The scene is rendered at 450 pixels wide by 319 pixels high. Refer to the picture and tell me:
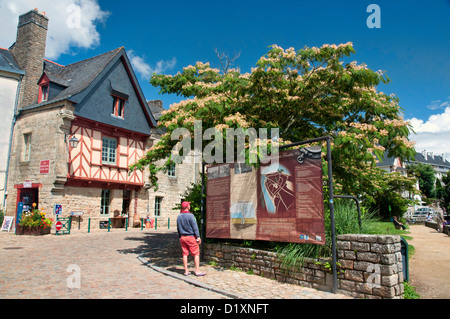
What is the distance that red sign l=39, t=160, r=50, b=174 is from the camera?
17.4 m

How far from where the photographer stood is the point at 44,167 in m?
17.5

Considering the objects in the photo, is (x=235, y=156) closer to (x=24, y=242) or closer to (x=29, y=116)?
(x=24, y=242)

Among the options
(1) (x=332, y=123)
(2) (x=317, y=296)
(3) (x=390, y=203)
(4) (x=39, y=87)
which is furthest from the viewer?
(3) (x=390, y=203)

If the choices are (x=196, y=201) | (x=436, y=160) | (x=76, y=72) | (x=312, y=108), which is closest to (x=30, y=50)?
(x=76, y=72)

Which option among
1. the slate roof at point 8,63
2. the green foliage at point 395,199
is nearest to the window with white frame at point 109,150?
the slate roof at point 8,63

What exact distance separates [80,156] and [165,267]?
12.6 metres

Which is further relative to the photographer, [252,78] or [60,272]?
[252,78]

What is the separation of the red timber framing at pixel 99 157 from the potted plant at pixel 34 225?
2.53m

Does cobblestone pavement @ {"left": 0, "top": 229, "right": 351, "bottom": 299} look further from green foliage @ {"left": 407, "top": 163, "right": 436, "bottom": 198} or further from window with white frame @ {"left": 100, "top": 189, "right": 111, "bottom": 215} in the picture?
green foliage @ {"left": 407, "top": 163, "right": 436, "bottom": 198}

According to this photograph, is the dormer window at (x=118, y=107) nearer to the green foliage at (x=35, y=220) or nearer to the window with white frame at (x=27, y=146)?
the window with white frame at (x=27, y=146)

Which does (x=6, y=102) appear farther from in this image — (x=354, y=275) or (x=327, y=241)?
(x=354, y=275)

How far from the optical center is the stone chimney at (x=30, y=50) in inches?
770

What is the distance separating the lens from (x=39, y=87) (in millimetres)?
19484
